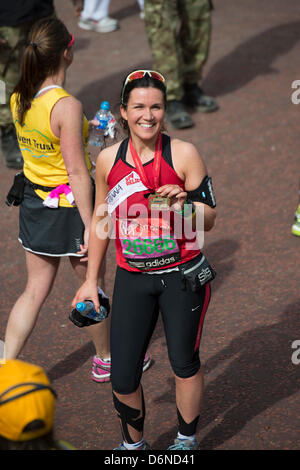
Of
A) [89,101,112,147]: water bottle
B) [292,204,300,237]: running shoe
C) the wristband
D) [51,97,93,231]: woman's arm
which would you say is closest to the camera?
the wristband

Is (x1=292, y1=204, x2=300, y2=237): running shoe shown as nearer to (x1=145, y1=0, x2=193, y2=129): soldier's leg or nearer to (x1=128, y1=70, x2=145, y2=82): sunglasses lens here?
(x1=145, y1=0, x2=193, y2=129): soldier's leg

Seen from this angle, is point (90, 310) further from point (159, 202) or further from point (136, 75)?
point (136, 75)

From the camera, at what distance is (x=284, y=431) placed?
4.39 metres

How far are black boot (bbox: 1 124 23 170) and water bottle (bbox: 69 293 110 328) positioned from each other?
4356mm

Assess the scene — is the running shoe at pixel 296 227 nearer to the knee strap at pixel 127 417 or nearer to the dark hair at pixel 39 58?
the dark hair at pixel 39 58

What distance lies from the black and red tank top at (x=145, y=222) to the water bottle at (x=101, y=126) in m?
0.94

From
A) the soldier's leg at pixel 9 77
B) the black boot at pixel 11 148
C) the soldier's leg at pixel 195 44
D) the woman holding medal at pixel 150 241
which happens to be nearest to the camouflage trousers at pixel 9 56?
the soldier's leg at pixel 9 77

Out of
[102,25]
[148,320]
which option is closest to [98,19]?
[102,25]

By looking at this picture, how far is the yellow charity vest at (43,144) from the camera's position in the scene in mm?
4398

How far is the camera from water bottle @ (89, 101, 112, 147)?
188 inches

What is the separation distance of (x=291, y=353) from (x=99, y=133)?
191cm

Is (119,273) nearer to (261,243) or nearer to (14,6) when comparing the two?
(261,243)

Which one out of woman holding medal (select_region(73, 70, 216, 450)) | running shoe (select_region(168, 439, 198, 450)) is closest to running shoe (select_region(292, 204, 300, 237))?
woman holding medal (select_region(73, 70, 216, 450))
